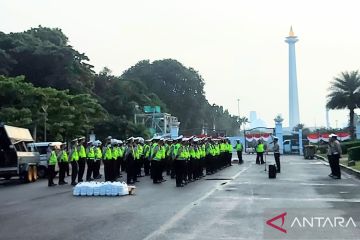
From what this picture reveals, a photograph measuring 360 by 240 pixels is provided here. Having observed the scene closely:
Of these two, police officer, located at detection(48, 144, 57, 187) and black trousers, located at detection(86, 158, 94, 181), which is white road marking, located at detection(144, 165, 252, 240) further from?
black trousers, located at detection(86, 158, 94, 181)

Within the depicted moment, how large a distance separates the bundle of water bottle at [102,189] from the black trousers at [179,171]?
3.22m

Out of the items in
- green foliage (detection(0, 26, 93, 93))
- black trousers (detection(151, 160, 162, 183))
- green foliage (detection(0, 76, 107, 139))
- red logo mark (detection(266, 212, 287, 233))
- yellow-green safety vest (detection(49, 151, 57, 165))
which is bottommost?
red logo mark (detection(266, 212, 287, 233))

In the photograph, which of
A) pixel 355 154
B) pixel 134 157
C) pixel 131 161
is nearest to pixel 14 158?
pixel 134 157

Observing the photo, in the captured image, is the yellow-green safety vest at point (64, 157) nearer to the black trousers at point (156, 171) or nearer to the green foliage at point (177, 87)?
the black trousers at point (156, 171)

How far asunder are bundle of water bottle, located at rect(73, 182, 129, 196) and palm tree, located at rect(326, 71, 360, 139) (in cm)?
3608

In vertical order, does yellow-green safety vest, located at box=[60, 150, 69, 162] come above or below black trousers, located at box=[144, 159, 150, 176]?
above

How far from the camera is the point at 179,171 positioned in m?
19.0

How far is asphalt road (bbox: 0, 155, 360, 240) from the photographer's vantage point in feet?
30.9

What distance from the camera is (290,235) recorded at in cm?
902

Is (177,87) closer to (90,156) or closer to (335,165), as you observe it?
(90,156)

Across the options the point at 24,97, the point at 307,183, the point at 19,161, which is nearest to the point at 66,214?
the point at 307,183

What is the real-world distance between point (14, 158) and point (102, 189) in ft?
29.8

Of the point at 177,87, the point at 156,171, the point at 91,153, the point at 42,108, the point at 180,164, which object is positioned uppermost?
the point at 177,87

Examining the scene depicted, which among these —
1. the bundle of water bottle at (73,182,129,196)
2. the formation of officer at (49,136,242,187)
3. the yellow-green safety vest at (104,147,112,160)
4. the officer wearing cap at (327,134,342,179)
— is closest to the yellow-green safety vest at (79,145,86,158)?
the formation of officer at (49,136,242,187)
